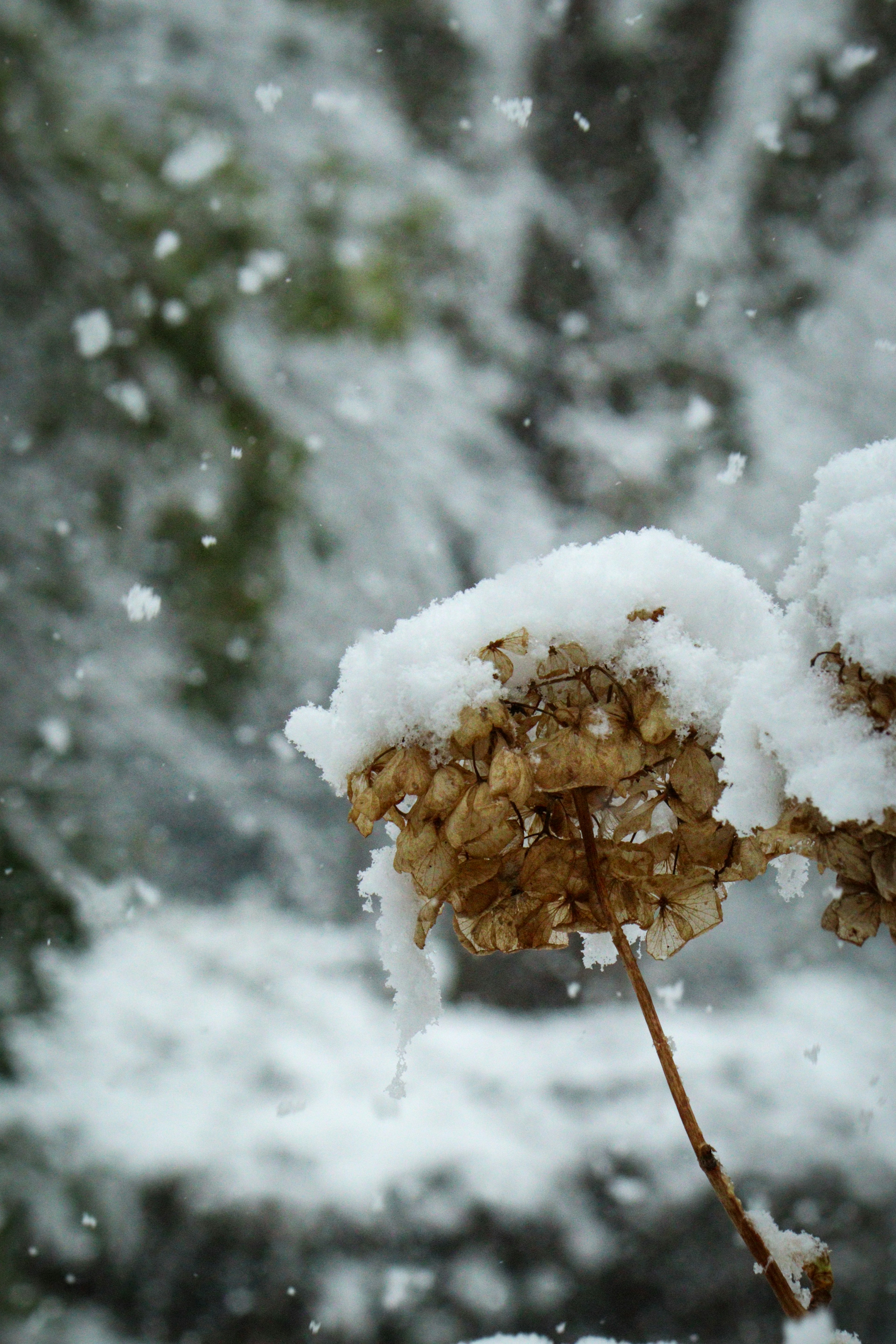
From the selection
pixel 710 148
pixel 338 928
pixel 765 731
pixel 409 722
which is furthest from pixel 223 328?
pixel 765 731

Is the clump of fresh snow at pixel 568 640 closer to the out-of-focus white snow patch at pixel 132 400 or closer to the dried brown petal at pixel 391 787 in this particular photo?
the dried brown petal at pixel 391 787

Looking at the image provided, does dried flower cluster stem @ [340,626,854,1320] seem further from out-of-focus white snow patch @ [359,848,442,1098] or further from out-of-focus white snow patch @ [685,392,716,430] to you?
out-of-focus white snow patch @ [685,392,716,430]

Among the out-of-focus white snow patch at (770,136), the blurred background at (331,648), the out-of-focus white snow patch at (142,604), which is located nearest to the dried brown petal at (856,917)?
the blurred background at (331,648)

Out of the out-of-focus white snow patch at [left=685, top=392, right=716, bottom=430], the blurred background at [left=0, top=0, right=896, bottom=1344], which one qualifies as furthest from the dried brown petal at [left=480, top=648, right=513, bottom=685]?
the out-of-focus white snow patch at [left=685, top=392, right=716, bottom=430]

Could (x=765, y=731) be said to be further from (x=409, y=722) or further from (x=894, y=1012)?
(x=894, y=1012)

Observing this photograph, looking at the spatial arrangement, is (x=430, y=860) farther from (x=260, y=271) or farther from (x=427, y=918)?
(x=260, y=271)

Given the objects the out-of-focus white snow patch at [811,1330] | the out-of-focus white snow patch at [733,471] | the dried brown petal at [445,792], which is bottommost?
the out-of-focus white snow patch at [811,1330]

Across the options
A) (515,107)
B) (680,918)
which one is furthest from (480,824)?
(515,107)
